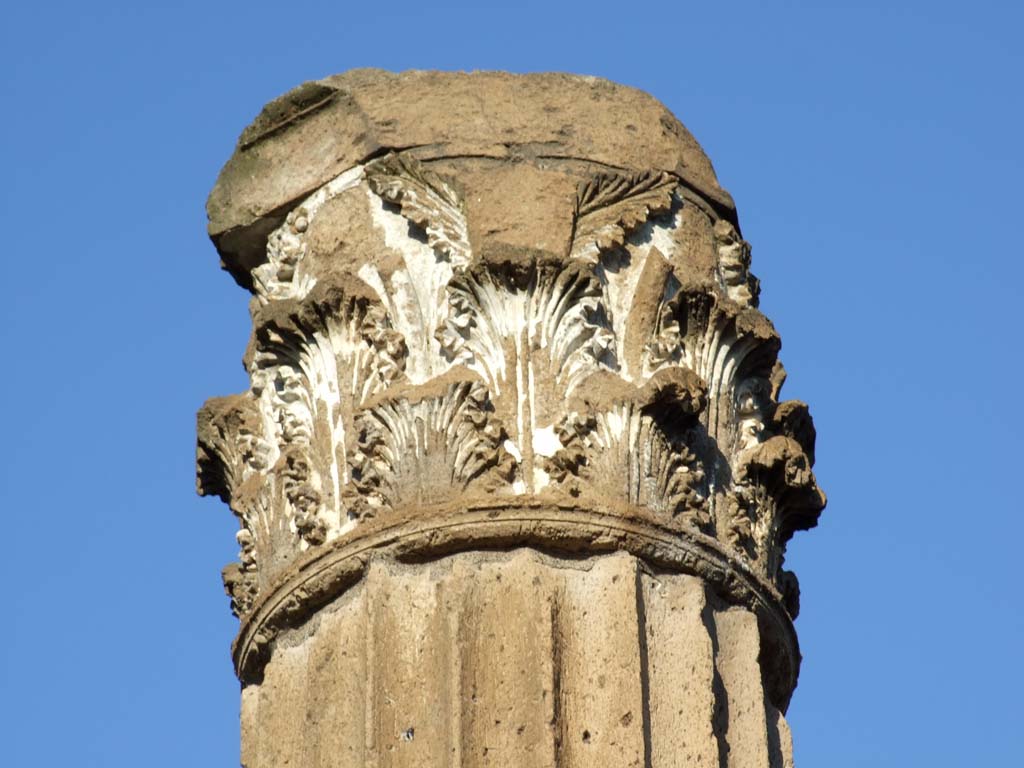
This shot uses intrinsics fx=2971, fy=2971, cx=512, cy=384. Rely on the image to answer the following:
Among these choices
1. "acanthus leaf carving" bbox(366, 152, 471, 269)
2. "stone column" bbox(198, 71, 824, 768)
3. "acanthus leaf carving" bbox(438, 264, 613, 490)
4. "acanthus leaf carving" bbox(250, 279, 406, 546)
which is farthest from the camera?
"acanthus leaf carving" bbox(366, 152, 471, 269)

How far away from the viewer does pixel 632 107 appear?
40.5 feet

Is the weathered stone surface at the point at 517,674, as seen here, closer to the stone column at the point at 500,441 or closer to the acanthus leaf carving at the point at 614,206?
the stone column at the point at 500,441

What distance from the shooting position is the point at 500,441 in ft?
36.1

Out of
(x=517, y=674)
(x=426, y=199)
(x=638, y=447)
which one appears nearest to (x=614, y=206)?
(x=426, y=199)

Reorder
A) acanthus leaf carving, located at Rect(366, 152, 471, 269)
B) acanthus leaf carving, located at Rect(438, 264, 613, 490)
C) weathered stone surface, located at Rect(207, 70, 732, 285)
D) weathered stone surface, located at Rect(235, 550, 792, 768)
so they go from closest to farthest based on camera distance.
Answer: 1. weathered stone surface, located at Rect(235, 550, 792, 768)
2. acanthus leaf carving, located at Rect(438, 264, 613, 490)
3. acanthus leaf carving, located at Rect(366, 152, 471, 269)
4. weathered stone surface, located at Rect(207, 70, 732, 285)

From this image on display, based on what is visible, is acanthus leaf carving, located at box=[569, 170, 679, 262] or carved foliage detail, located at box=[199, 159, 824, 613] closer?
carved foliage detail, located at box=[199, 159, 824, 613]

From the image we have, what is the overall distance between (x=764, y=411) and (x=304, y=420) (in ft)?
5.99

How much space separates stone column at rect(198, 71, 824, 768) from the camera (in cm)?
1042

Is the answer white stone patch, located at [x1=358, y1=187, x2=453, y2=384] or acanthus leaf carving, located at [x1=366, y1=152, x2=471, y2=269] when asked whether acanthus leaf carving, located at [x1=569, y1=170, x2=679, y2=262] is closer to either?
acanthus leaf carving, located at [x1=366, y1=152, x2=471, y2=269]

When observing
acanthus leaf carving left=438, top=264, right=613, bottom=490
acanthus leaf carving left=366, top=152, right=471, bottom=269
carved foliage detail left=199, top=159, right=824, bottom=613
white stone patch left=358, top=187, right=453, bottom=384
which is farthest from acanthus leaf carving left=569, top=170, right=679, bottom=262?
white stone patch left=358, top=187, right=453, bottom=384

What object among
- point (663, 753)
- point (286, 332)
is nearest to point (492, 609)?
point (663, 753)

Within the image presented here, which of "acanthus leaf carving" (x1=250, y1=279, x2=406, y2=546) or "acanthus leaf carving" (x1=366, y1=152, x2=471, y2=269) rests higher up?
"acanthus leaf carving" (x1=366, y1=152, x2=471, y2=269)

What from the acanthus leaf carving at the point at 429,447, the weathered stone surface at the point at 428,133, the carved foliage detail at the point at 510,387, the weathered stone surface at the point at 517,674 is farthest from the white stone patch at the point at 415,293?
the weathered stone surface at the point at 517,674

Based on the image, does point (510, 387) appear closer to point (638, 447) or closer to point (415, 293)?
point (638, 447)
